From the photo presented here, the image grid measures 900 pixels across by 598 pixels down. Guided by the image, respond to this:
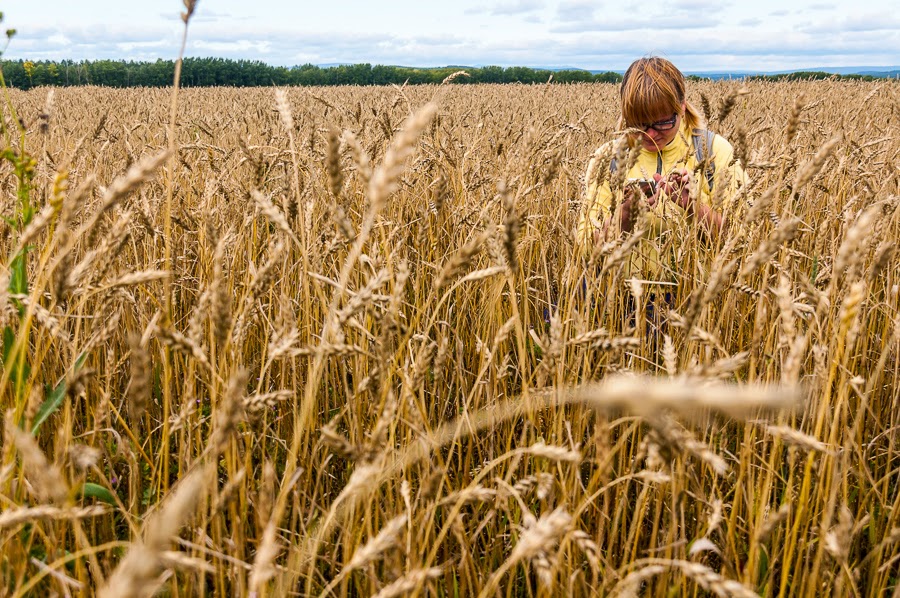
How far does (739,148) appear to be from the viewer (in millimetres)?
A: 1531

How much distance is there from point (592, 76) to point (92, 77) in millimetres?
19719

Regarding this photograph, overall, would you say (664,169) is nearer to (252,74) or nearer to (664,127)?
(664,127)

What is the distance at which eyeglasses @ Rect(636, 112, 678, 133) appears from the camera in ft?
8.41

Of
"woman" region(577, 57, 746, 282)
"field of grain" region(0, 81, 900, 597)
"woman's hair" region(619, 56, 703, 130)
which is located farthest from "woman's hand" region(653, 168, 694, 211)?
"woman's hair" region(619, 56, 703, 130)

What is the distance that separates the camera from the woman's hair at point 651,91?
247 cm

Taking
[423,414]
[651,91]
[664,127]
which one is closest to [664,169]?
[664,127]

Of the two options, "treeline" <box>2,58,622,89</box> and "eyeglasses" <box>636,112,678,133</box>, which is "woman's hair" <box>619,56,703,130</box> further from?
"treeline" <box>2,58,622,89</box>

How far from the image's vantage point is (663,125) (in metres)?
2.59

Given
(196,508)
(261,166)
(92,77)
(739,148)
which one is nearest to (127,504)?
(196,508)

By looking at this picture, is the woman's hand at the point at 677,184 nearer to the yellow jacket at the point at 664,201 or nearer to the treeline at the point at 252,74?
the yellow jacket at the point at 664,201

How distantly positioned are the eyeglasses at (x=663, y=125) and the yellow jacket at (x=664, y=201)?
57 millimetres

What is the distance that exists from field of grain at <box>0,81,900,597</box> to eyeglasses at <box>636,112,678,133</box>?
38 centimetres

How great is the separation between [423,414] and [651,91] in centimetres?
174

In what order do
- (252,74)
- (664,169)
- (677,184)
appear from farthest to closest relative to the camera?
(252,74)
(664,169)
(677,184)
